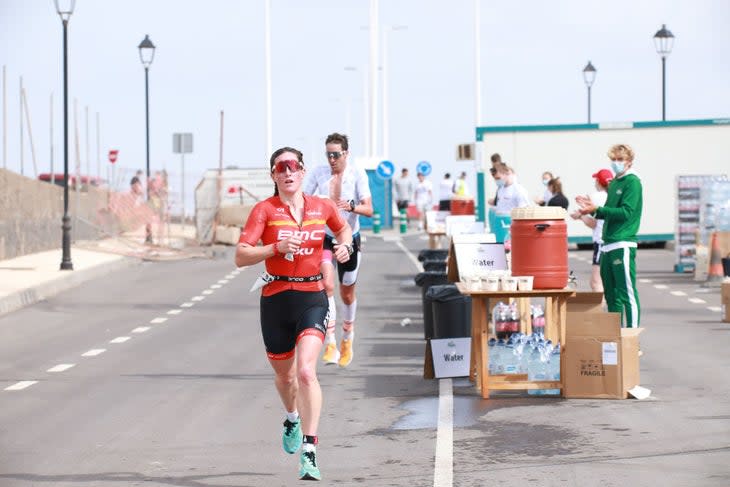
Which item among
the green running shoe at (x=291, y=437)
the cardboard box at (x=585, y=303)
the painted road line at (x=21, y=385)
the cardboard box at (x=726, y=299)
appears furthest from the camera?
the cardboard box at (x=726, y=299)

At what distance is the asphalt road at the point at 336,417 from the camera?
10281mm

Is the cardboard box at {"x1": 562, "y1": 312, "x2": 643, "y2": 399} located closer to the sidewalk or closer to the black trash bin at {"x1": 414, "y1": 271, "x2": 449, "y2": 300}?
the black trash bin at {"x1": 414, "y1": 271, "x2": 449, "y2": 300}

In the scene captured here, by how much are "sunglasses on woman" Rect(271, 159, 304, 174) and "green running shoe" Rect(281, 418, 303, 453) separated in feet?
4.71

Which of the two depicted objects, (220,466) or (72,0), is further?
(72,0)

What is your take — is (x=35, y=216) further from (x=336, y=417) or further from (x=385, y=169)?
(x=336, y=417)

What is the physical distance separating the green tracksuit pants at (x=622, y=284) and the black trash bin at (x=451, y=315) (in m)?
1.33

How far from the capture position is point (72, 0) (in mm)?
34969

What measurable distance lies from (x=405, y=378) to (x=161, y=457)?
4.82 meters

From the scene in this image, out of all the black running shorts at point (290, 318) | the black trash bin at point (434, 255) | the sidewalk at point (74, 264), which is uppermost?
the black running shorts at point (290, 318)

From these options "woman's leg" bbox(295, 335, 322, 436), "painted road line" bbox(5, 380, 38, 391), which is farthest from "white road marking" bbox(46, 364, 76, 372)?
"woman's leg" bbox(295, 335, 322, 436)

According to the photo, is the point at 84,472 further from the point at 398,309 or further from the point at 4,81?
the point at 4,81

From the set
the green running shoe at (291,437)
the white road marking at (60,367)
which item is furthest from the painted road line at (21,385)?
the green running shoe at (291,437)

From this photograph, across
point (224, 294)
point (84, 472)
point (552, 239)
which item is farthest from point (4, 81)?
point (84, 472)

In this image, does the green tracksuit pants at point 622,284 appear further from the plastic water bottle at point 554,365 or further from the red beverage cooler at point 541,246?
the plastic water bottle at point 554,365
